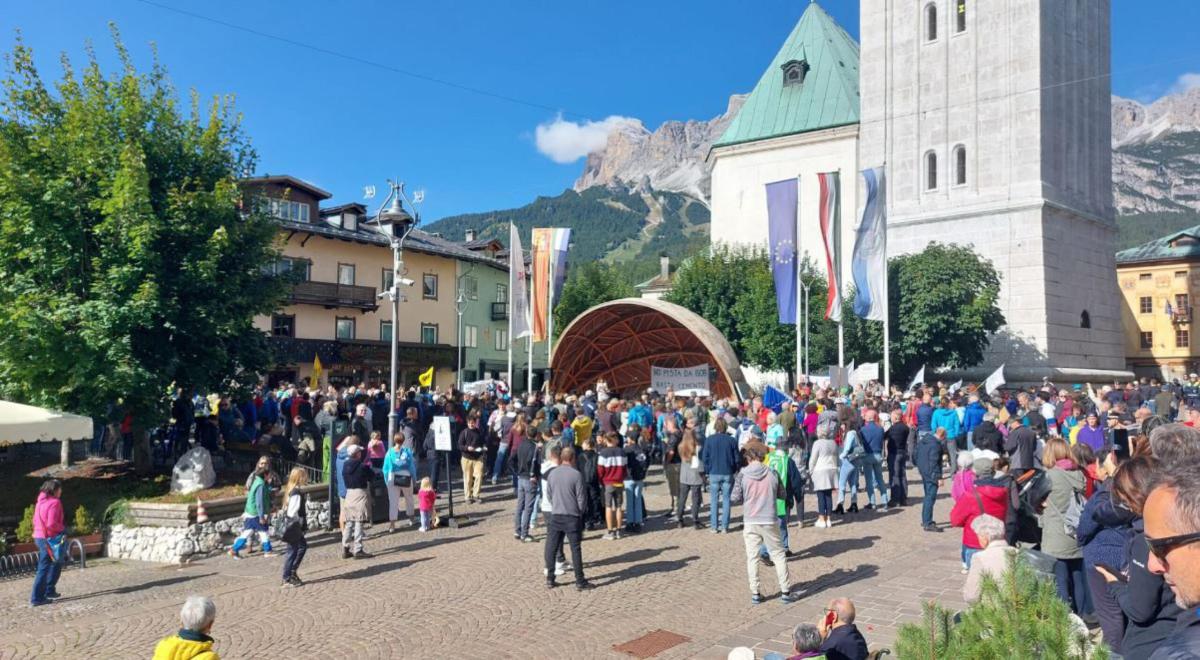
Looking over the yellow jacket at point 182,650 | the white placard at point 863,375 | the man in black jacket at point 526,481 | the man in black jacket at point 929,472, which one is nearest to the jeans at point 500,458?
the man in black jacket at point 526,481

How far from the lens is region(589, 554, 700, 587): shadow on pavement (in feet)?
33.9

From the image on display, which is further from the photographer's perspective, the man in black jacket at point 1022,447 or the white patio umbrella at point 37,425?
the man in black jacket at point 1022,447

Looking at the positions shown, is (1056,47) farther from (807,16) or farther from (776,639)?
(776,639)

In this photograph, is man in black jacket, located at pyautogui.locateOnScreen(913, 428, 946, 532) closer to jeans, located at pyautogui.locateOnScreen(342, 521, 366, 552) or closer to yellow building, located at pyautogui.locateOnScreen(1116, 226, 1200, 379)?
jeans, located at pyautogui.locateOnScreen(342, 521, 366, 552)

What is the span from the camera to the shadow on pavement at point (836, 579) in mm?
9625

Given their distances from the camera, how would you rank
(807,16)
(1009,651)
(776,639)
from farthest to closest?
1. (807,16)
2. (776,639)
3. (1009,651)

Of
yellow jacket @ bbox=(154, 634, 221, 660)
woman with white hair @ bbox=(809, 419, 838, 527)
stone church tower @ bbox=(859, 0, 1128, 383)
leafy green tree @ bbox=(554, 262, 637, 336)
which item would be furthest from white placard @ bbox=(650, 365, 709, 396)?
leafy green tree @ bbox=(554, 262, 637, 336)

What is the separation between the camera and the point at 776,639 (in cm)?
780

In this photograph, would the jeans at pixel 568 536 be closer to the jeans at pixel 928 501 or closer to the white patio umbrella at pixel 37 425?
the jeans at pixel 928 501

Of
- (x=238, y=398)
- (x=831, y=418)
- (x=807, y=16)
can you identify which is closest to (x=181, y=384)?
(x=238, y=398)

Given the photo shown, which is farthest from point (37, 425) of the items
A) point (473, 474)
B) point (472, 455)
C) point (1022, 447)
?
point (1022, 447)

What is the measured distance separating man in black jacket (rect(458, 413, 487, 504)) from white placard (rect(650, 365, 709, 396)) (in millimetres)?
12996

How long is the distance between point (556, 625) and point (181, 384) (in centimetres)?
1018

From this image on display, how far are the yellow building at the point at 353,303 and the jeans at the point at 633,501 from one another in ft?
92.6
